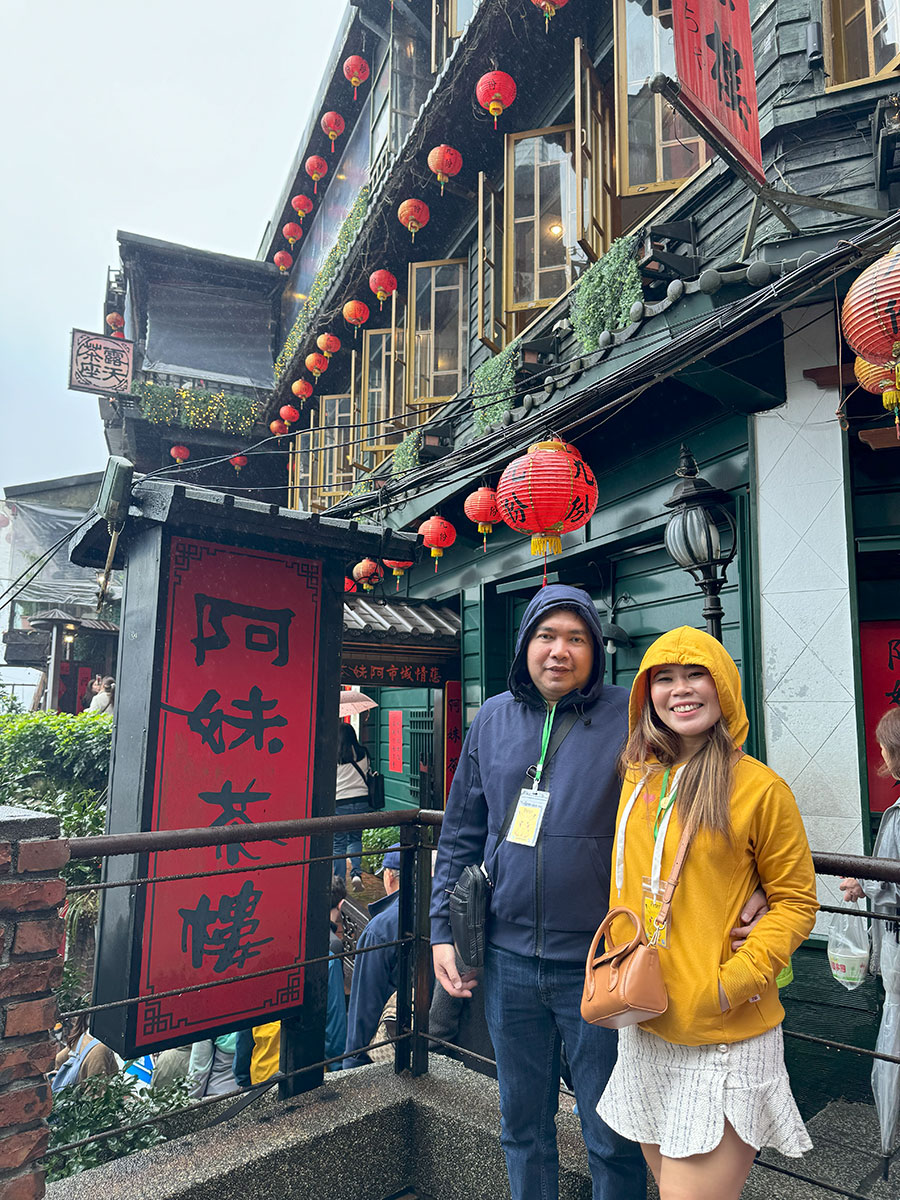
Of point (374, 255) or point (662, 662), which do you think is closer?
point (662, 662)

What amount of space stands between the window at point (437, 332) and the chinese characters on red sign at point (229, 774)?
6.41 meters

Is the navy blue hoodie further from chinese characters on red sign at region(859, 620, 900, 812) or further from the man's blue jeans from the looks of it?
chinese characters on red sign at region(859, 620, 900, 812)

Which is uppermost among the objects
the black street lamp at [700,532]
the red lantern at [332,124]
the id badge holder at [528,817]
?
the red lantern at [332,124]

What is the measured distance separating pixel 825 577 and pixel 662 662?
3.54 meters

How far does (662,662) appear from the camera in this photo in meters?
1.85

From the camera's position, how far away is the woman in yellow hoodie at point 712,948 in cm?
161

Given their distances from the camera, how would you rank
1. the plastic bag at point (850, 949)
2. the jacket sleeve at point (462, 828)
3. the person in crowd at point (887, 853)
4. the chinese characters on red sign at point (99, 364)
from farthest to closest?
the chinese characters on red sign at point (99, 364) < the plastic bag at point (850, 949) < the person in crowd at point (887, 853) < the jacket sleeve at point (462, 828)

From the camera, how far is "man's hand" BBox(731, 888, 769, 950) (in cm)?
165

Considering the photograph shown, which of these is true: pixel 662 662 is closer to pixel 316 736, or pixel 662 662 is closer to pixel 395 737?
pixel 316 736

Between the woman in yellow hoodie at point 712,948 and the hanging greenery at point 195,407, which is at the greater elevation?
the hanging greenery at point 195,407

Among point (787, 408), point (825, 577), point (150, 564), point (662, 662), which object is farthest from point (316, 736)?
point (787, 408)

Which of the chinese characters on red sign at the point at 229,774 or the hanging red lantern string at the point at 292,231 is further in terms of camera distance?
the hanging red lantern string at the point at 292,231

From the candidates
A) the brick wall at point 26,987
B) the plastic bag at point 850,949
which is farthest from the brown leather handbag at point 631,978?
the plastic bag at point 850,949

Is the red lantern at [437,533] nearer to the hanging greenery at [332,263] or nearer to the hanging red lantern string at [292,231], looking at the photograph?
the hanging greenery at [332,263]
